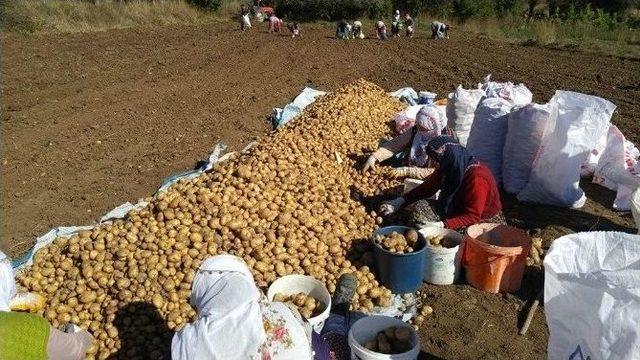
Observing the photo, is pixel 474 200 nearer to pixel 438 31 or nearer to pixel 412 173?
pixel 412 173

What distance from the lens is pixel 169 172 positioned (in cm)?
609

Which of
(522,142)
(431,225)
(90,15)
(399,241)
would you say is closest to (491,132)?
(522,142)

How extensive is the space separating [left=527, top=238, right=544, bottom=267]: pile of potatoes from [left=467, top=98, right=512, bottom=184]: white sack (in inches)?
60.2

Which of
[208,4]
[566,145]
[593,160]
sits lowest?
[593,160]

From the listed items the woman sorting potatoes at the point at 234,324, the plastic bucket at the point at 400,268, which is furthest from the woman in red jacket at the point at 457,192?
the woman sorting potatoes at the point at 234,324

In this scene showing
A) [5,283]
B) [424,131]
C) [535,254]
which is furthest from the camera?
[424,131]

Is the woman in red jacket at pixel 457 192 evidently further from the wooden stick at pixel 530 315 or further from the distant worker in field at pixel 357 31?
the distant worker in field at pixel 357 31

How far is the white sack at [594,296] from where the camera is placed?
1.98m

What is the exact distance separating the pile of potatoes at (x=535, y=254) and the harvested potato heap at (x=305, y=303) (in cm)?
193

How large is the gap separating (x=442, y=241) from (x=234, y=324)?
89.9 inches

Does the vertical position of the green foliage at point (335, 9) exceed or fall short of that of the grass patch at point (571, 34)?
it exceeds it

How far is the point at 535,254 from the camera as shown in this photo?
4.12 m

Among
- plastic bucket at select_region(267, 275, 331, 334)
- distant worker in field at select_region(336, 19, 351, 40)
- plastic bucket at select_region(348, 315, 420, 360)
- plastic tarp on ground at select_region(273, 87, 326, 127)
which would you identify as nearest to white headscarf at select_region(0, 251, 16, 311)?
plastic bucket at select_region(267, 275, 331, 334)

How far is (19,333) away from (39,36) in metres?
15.9
